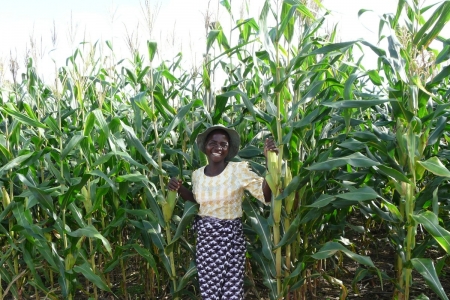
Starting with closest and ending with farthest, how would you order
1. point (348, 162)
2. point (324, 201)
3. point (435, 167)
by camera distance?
point (435, 167)
point (348, 162)
point (324, 201)

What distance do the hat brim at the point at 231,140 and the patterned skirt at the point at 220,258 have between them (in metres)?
0.49

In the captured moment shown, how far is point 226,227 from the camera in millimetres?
3484

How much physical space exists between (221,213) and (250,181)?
12.6 inches

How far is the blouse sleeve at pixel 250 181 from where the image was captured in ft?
11.2

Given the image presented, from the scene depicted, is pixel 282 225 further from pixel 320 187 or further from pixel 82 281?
pixel 82 281

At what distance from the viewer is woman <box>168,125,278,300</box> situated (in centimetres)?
344

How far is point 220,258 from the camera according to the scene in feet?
11.4

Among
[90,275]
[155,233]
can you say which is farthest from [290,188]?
[90,275]

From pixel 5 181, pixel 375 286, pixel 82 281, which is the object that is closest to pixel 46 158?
pixel 5 181

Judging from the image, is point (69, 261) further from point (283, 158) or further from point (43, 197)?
point (283, 158)

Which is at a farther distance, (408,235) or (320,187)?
(320,187)

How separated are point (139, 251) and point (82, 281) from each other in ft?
6.06

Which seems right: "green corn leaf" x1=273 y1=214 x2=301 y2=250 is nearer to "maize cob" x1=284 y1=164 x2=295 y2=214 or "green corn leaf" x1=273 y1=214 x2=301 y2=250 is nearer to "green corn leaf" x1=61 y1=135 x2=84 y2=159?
"maize cob" x1=284 y1=164 x2=295 y2=214

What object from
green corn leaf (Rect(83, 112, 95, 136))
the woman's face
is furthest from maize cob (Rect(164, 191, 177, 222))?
green corn leaf (Rect(83, 112, 95, 136))
